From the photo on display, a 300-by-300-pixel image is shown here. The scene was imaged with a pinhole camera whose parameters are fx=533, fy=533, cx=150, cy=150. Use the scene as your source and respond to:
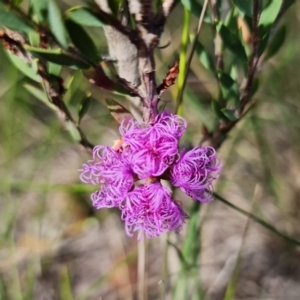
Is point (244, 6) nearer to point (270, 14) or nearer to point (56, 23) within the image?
point (270, 14)

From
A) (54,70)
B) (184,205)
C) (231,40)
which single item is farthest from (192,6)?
(184,205)

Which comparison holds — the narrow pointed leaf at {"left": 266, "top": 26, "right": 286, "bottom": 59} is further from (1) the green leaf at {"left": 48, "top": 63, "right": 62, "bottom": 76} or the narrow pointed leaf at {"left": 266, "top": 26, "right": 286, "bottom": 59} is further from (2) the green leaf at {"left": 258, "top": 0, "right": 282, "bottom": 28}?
(1) the green leaf at {"left": 48, "top": 63, "right": 62, "bottom": 76}

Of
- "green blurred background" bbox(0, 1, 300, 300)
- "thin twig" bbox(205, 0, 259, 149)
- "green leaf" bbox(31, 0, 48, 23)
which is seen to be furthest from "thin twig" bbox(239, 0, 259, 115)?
"green blurred background" bbox(0, 1, 300, 300)

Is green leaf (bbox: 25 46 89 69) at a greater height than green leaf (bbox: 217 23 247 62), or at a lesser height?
greater

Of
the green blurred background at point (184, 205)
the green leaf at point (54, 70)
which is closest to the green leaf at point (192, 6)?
the green leaf at point (54, 70)

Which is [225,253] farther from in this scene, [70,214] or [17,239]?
[17,239]

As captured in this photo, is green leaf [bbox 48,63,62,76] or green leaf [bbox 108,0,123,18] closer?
green leaf [bbox 108,0,123,18]

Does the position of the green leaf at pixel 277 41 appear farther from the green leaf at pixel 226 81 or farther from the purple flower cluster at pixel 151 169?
the purple flower cluster at pixel 151 169
